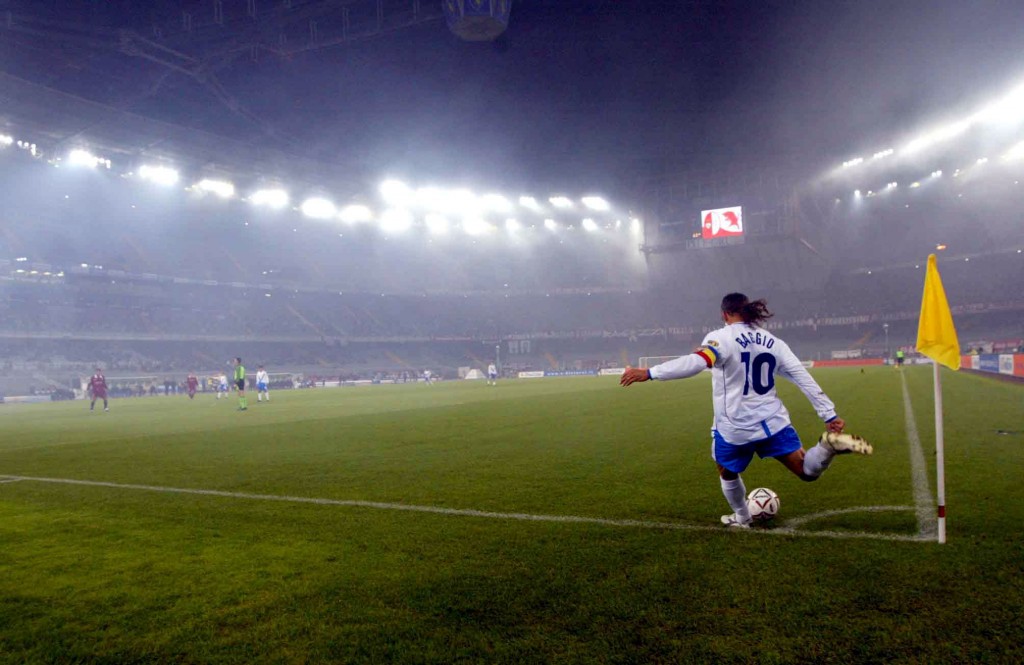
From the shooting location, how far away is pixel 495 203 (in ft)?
219

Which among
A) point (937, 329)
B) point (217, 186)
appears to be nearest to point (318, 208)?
point (217, 186)

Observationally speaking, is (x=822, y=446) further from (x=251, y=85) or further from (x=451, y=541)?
(x=251, y=85)

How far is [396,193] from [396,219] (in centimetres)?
789

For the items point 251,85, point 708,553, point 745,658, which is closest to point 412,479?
point 708,553

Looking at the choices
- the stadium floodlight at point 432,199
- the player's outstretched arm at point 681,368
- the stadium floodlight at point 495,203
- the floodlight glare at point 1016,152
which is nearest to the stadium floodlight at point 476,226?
the stadium floodlight at point 495,203

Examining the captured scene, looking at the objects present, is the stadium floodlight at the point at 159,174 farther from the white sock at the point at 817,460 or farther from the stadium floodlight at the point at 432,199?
the white sock at the point at 817,460

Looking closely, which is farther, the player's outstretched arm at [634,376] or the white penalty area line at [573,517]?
the player's outstretched arm at [634,376]

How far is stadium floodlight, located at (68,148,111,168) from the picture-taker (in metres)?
40.3

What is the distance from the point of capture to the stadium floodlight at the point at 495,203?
65.7 metres

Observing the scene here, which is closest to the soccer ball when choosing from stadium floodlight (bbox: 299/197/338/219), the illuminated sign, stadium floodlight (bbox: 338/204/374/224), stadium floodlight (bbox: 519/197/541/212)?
the illuminated sign

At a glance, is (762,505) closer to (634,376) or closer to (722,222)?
(634,376)

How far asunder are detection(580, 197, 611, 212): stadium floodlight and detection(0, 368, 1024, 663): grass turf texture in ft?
201

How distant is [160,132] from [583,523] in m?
44.1

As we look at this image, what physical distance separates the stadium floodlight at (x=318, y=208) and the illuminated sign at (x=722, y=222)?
35055 mm
